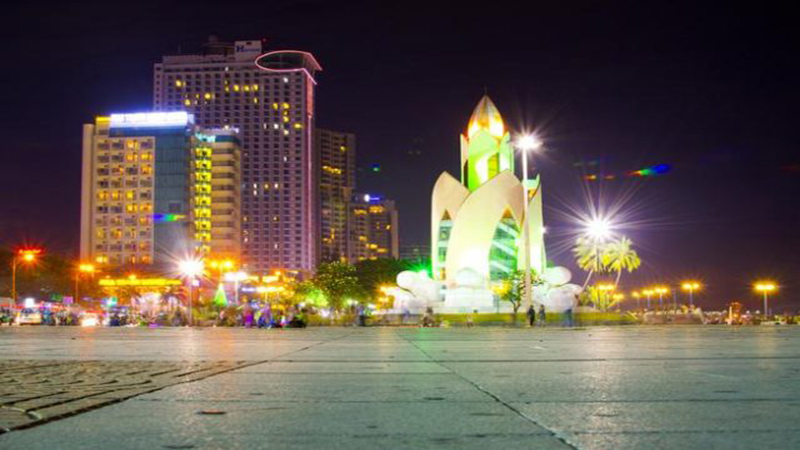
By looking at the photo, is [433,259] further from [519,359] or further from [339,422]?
[339,422]

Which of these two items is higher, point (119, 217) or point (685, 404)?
point (119, 217)

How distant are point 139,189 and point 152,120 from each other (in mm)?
13793

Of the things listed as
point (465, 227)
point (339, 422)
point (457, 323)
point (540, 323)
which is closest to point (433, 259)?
point (465, 227)

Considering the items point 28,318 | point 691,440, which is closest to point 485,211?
point 28,318

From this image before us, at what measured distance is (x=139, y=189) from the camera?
158m

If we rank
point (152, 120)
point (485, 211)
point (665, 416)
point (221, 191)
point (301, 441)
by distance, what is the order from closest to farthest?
point (301, 441) → point (665, 416) → point (485, 211) → point (152, 120) → point (221, 191)

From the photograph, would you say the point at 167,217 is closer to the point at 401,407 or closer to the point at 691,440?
the point at 401,407

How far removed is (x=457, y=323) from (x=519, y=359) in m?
45.4

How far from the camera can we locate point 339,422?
496 centimetres

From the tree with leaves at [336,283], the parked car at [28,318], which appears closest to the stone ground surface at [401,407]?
the parked car at [28,318]

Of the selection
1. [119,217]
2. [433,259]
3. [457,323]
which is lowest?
[457,323]

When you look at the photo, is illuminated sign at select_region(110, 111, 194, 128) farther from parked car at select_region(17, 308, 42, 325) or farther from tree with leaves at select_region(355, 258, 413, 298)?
parked car at select_region(17, 308, 42, 325)

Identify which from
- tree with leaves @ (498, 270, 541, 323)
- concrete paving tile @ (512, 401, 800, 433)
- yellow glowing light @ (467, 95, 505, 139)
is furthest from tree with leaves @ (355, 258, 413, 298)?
concrete paving tile @ (512, 401, 800, 433)

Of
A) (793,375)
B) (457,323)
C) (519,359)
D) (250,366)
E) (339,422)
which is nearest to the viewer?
(339,422)
